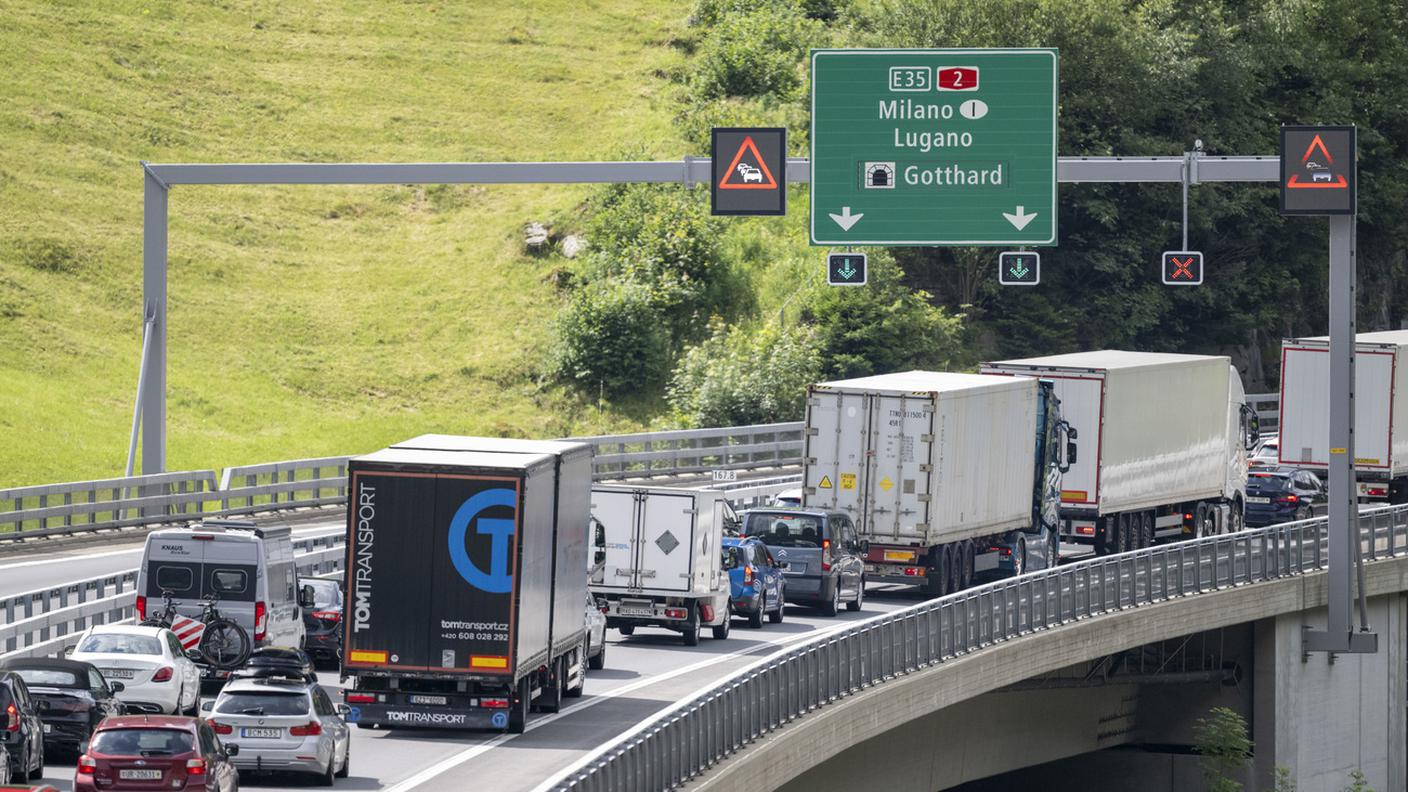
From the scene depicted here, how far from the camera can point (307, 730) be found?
79.3ft

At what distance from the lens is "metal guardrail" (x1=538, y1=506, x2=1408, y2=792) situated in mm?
21812

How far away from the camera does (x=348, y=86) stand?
9594 centimetres

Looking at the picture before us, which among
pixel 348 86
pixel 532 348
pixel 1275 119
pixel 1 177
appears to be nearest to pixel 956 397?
pixel 532 348

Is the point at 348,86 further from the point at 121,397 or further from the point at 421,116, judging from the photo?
the point at 121,397

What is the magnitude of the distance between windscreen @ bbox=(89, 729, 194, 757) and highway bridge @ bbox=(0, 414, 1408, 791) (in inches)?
123

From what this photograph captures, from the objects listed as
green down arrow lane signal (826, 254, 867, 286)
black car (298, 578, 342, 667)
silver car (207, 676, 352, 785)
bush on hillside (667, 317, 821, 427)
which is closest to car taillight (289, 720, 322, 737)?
silver car (207, 676, 352, 785)

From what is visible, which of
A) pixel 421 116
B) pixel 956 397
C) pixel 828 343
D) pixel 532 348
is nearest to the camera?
pixel 956 397

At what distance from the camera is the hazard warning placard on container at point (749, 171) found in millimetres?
34000

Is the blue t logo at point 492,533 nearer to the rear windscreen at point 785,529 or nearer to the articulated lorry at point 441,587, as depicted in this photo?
the articulated lorry at point 441,587

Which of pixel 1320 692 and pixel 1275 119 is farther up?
pixel 1275 119

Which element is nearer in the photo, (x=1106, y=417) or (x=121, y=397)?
(x=1106, y=417)

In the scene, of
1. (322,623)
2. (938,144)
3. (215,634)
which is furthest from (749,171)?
(215,634)

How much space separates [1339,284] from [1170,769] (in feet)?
38.9

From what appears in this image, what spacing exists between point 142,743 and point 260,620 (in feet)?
33.8
